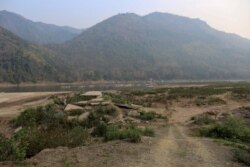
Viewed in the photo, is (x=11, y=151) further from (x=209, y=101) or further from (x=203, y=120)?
(x=209, y=101)

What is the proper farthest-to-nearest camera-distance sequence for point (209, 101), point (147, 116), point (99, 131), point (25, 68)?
point (25, 68) → point (209, 101) → point (147, 116) → point (99, 131)

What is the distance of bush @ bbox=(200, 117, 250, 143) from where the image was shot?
61.6 ft

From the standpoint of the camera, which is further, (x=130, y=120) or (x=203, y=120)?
(x=130, y=120)

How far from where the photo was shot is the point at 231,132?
753 inches

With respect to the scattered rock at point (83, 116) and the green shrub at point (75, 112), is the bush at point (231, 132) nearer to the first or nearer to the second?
the scattered rock at point (83, 116)

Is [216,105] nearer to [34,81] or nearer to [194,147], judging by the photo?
[194,147]

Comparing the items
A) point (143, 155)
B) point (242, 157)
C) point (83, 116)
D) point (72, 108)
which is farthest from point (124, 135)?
point (72, 108)

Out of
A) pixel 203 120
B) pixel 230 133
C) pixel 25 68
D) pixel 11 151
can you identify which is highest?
pixel 25 68

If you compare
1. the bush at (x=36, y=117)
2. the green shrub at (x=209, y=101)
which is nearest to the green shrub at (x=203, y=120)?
the bush at (x=36, y=117)

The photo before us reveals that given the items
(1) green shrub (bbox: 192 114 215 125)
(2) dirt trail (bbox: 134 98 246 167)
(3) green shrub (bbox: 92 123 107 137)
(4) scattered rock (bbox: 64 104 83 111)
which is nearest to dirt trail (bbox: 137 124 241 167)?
(2) dirt trail (bbox: 134 98 246 167)

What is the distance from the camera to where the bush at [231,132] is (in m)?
18.8

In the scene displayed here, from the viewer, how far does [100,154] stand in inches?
530

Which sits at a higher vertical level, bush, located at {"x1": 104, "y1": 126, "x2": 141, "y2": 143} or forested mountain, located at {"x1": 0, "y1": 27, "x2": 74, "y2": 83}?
forested mountain, located at {"x1": 0, "y1": 27, "x2": 74, "y2": 83}

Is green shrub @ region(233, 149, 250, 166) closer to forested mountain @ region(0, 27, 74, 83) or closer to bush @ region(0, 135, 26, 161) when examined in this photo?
bush @ region(0, 135, 26, 161)
